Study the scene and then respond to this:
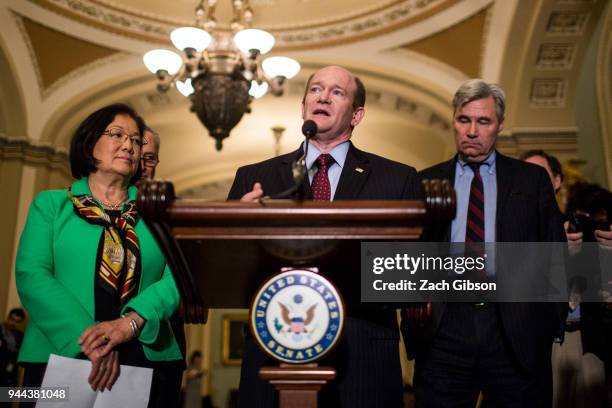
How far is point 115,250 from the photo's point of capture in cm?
179

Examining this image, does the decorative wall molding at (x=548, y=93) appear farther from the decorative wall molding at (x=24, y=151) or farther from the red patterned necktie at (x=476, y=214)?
the decorative wall molding at (x=24, y=151)

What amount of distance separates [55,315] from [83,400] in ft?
0.77

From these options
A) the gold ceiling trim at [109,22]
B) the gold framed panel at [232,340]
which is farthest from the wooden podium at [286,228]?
the gold framed panel at [232,340]

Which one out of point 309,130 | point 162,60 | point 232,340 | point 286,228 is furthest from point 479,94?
point 232,340

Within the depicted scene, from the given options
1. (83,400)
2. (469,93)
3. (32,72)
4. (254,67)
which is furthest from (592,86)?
(83,400)

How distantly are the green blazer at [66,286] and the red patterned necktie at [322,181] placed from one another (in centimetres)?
51

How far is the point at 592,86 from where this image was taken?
748 centimetres

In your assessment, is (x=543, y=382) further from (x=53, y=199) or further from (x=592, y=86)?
(x=592, y=86)

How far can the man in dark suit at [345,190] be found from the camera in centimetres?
136

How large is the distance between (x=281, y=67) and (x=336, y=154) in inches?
175

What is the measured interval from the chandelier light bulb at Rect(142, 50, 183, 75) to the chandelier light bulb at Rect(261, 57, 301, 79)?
0.85 m

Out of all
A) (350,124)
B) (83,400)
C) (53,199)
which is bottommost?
(83,400)

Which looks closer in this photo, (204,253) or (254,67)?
(204,253)

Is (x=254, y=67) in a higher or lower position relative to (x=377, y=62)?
lower
